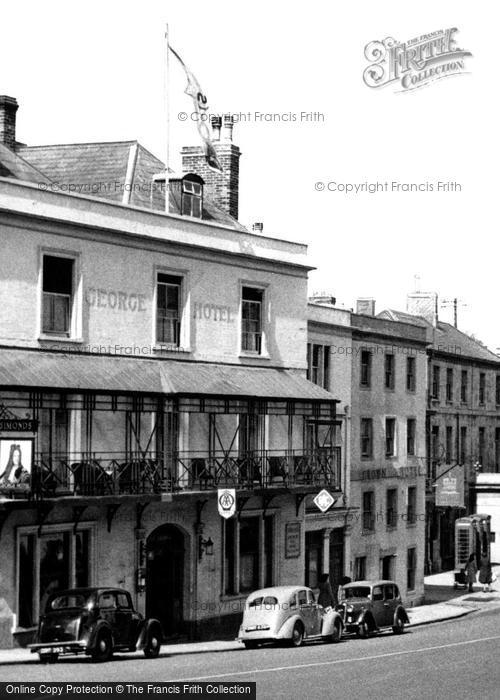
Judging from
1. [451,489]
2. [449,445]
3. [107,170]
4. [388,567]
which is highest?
[107,170]

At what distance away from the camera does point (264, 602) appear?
35.6 m

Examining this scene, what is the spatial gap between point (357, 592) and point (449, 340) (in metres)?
35.3

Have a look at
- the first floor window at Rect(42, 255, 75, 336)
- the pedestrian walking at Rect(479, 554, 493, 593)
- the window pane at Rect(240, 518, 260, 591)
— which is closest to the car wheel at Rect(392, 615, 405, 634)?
the window pane at Rect(240, 518, 260, 591)

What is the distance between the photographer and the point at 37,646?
95.8 feet

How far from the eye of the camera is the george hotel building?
113 feet

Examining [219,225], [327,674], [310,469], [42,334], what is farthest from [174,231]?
[327,674]

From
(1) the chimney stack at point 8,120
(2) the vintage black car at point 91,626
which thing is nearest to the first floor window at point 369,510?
(1) the chimney stack at point 8,120

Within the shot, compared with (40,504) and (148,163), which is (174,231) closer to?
(148,163)

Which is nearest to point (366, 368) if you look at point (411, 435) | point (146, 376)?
point (411, 435)

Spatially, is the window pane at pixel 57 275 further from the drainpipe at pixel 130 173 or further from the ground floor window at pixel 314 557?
the ground floor window at pixel 314 557

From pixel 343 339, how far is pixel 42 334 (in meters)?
19.3

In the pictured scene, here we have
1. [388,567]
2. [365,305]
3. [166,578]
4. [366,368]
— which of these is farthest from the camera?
[365,305]

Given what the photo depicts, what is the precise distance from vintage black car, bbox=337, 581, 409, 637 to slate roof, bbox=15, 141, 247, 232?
37.0 feet

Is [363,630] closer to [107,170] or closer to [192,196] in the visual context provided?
[192,196]
